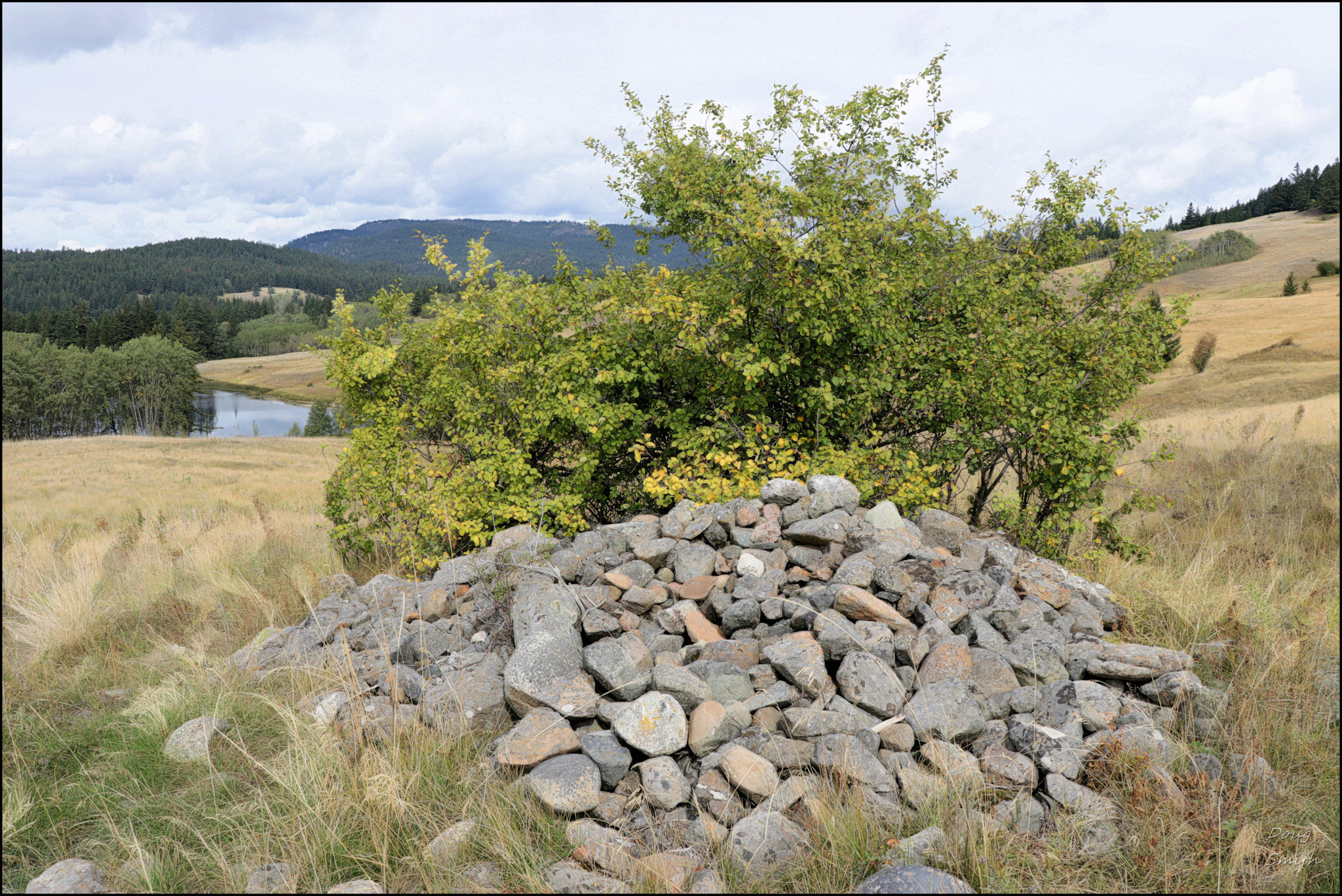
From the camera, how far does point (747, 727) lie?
13.5ft

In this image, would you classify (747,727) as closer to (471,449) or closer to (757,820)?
(757,820)

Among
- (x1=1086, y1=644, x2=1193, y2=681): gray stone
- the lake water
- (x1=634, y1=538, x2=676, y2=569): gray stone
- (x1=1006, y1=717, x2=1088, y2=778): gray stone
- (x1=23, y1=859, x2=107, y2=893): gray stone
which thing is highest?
(x1=634, y1=538, x2=676, y2=569): gray stone

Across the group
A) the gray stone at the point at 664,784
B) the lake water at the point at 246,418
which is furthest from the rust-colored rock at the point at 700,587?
the lake water at the point at 246,418

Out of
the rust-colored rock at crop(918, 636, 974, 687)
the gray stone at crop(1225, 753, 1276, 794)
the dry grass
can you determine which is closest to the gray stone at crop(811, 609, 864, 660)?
the rust-colored rock at crop(918, 636, 974, 687)

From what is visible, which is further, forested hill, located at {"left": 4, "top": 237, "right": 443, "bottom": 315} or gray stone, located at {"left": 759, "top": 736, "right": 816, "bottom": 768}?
forested hill, located at {"left": 4, "top": 237, "right": 443, "bottom": 315}

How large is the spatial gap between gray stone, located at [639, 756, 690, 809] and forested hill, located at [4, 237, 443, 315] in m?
29.6

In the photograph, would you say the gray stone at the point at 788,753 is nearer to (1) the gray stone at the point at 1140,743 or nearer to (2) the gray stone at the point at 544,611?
(1) the gray stone at the point at 1140,743

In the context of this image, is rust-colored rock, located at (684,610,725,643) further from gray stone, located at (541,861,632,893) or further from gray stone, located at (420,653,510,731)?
gray stone, located at (541,861,632,893)

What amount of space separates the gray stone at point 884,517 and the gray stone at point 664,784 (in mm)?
2873

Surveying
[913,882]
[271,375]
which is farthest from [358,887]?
[271,375]

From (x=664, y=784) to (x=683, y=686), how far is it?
1.94 feet

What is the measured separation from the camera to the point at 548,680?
4391mm

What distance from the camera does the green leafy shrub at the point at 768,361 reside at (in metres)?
6.97

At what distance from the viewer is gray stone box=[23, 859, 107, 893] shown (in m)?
3.08
